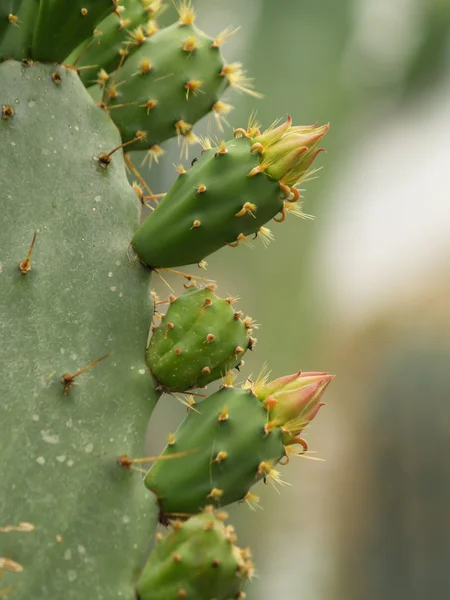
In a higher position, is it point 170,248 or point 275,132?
point 275,132

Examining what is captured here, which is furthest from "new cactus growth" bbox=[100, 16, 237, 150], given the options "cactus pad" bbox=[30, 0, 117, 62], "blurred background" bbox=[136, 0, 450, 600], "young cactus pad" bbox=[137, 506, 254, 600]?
"blurred background" bbox=[136, 0, 450, 600]

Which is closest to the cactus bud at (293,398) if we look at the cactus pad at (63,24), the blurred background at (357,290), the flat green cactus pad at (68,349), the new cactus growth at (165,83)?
the flat green cactus pad at (68,349)

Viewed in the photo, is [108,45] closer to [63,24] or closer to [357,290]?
[63,24]

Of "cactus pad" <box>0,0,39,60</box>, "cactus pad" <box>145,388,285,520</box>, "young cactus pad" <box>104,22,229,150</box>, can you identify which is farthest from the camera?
"young cactus pad" <box>104,22,229,150</box>

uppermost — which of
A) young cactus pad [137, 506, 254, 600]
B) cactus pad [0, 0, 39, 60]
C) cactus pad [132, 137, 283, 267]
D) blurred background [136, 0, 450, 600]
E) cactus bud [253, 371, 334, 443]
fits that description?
cactus pad [0, 0, 39, 60]

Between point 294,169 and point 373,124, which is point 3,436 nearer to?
point 294,169

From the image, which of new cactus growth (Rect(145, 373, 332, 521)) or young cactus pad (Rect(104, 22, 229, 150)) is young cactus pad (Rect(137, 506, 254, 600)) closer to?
new cactus growth (Rect(145, 373, 332, 521))

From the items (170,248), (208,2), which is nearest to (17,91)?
(170,248)
